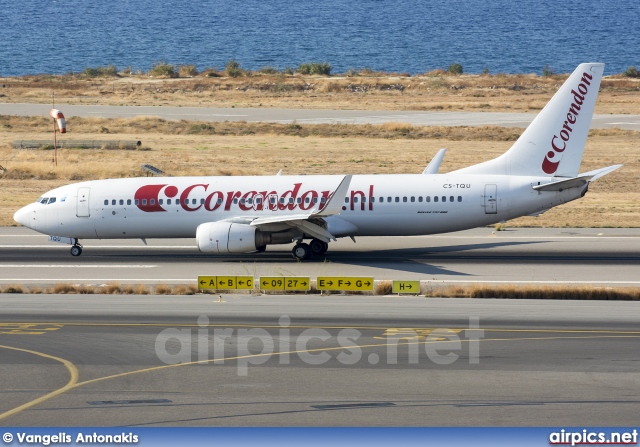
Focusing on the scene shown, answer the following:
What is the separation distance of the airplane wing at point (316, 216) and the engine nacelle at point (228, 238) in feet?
1.72

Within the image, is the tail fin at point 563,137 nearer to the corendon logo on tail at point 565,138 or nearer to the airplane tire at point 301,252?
the corendon logo on tail at point 565,138

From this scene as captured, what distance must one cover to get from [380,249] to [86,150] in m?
43.2

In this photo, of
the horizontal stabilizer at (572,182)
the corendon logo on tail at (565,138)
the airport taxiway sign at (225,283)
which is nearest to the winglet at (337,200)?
the airport taxiway sign at (225,283)

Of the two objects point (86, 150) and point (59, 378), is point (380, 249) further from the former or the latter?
point (86, 150)

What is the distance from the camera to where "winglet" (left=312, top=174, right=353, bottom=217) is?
40.1 metres

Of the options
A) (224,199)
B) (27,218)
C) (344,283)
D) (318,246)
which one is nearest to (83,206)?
(27,218)

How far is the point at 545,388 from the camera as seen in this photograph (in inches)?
848

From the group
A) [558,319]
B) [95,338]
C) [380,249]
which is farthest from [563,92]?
[95,338]

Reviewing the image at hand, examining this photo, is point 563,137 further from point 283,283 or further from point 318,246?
point 283,283

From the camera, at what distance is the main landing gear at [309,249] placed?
142 feet

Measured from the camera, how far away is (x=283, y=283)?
1395 inches

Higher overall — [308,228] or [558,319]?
[308,228]

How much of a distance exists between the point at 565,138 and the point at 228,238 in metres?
15.4

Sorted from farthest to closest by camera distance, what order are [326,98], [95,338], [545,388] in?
[326,98] < [95,338] < [545,388]
